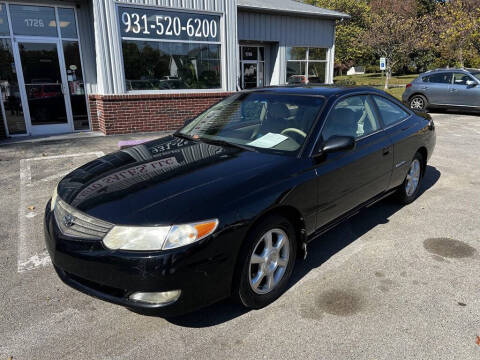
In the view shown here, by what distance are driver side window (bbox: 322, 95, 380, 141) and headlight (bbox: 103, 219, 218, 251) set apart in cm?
161

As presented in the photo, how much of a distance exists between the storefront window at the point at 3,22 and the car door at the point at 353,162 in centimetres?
868

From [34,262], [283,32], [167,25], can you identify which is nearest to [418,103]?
[283,32]

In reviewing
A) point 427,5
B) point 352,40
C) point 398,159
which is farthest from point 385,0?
point 398,159

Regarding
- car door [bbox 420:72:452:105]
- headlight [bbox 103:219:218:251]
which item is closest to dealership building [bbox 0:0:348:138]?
car door [bbox 420:72:452:105]

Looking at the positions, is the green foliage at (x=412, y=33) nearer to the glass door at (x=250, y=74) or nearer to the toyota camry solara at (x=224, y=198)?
the glass door at (x=250, y=74)

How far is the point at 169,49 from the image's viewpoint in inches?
411

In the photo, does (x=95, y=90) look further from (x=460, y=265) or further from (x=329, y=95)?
(x=460, y=265)

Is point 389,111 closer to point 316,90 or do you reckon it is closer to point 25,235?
point 316,90

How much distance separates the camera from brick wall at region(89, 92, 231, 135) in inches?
378

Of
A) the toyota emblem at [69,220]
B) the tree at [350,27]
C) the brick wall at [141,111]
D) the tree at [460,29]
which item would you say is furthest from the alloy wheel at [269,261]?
the tree at [350,27]

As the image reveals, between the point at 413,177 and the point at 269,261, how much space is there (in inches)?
122

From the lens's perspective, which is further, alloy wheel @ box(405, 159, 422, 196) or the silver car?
the silver car

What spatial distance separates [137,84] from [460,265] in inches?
344

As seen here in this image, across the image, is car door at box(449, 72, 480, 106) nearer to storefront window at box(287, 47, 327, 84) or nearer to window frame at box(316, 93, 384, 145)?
storefront window at box(287, 47, 327, 84)
